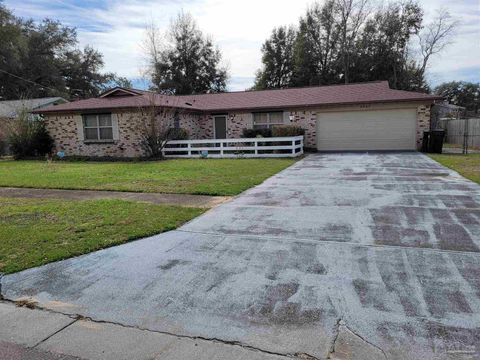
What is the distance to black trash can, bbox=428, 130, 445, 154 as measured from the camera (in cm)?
1791

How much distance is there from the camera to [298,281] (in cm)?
397

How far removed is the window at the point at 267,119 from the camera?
21469mm

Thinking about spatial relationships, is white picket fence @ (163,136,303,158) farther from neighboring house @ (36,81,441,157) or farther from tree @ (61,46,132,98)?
tree @ (61,46,132,98)

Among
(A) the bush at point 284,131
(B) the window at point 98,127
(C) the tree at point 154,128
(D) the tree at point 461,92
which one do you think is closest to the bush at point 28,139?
(B) the window at point 98,127

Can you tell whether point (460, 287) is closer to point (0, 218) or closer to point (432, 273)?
point (432, 273)

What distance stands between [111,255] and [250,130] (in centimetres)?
1647

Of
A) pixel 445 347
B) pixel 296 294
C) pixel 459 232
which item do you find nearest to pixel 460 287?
pixel 445 347

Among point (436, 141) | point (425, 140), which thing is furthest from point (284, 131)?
point (436, 141)

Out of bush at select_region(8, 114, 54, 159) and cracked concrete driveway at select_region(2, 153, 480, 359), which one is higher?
bush at select_region(8, 114, 54, 159)

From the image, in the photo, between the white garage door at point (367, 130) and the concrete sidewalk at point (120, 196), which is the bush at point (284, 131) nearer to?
the white garage door at point (367, 130)

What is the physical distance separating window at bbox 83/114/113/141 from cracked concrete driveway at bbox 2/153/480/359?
1447 centimetres

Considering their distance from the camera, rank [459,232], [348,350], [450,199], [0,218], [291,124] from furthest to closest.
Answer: [291,124] < [450,199] < [0,218] < [459,232] < [348,350]

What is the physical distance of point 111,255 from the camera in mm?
4875

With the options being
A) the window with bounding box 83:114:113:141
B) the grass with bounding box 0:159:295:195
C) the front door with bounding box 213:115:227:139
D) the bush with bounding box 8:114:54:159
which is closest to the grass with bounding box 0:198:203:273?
the grass with bounding box 0:159:295:195
